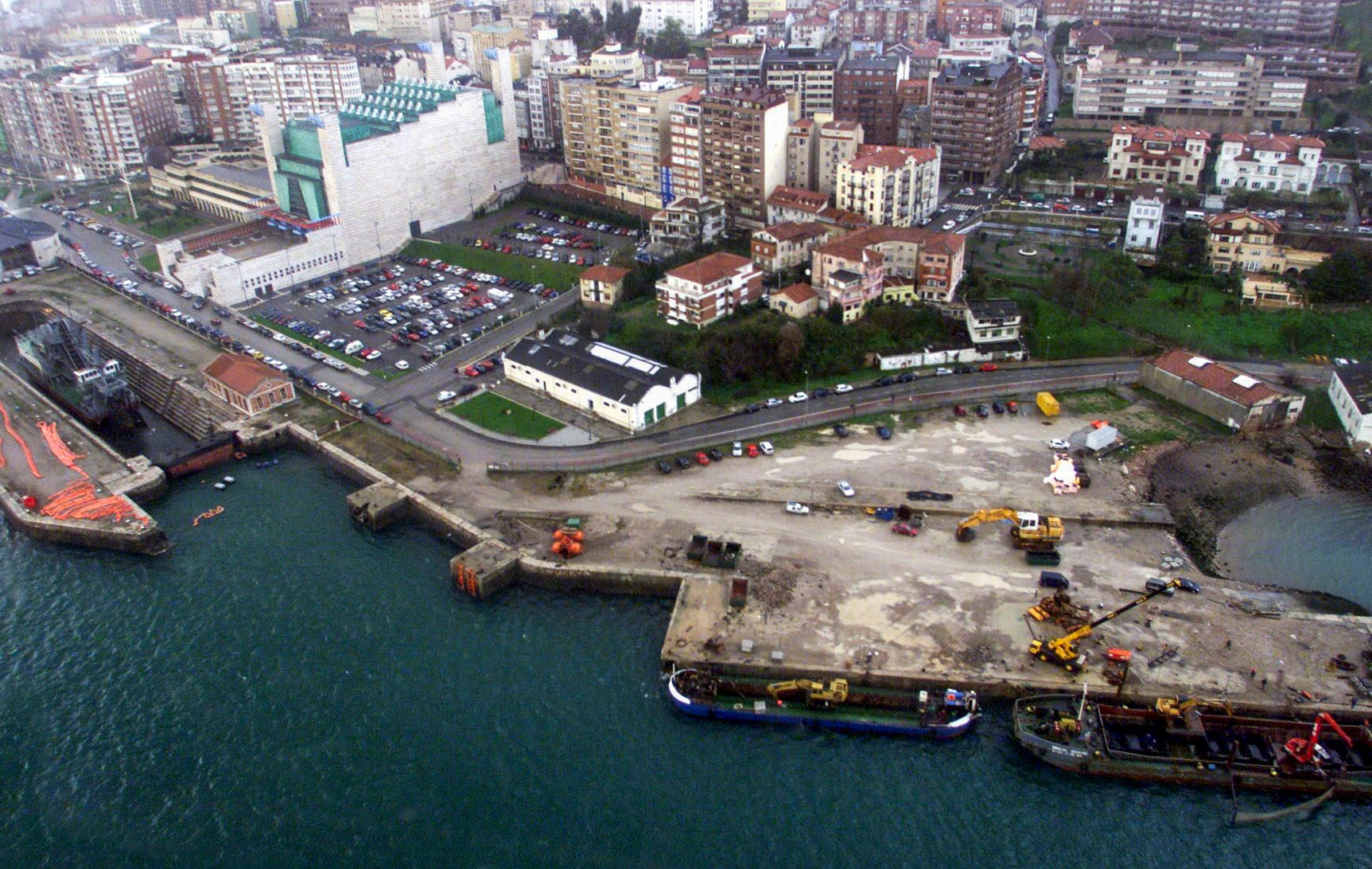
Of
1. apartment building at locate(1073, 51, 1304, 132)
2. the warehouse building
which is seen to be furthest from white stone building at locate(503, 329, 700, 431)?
apartment building at locate(1073, 51, 1304, 132)

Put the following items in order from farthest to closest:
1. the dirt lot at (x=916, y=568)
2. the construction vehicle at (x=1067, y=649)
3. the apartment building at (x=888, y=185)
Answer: the apartment building at (x=888, y=185), the dirt lot at (x=916, y=568), the construction vehicle at (x=1067, y=649)

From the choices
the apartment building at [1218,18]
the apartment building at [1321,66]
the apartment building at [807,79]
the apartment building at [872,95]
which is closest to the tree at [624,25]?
the apartment building at [807,79]

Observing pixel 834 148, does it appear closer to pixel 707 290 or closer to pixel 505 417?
pixel 707 290

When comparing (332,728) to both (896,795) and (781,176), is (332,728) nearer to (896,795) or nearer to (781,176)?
(896,795)

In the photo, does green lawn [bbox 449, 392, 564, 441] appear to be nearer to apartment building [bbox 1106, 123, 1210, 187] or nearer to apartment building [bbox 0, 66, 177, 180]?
apartment building [bbox 1106, 123, 1210, 187]

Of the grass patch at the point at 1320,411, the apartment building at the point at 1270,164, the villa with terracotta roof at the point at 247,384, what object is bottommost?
the grass patch at the point at 1320,411

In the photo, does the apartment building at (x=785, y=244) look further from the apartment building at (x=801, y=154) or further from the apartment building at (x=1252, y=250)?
the apartment building at (x=1252, y=250)

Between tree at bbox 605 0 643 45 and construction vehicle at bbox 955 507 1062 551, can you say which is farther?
tree at bbox 605 0 643 45
